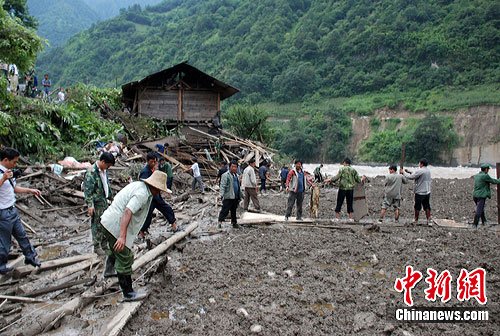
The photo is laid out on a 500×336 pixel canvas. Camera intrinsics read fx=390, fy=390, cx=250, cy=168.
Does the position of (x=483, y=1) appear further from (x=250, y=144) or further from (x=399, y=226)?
(x=399, y=226)

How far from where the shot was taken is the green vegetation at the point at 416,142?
2311 inches

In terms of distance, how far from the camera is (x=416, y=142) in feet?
194

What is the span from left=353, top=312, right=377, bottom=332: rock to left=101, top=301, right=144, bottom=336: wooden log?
2572 millimetres

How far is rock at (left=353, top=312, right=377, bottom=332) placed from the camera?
4.48m

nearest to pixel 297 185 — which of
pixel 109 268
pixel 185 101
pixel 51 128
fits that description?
pixel 109 268

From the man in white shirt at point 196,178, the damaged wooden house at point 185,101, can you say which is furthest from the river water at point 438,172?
the man in white shirt at point 196,178

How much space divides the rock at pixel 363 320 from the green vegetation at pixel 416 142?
54.9 meters

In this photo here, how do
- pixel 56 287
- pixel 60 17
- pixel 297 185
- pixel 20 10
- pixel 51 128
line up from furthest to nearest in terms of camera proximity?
pixel 60 17 < pixel 20 10 < pixel 51 128 < pixel 297 185 < pixel 56 287

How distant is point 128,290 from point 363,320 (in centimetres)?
290

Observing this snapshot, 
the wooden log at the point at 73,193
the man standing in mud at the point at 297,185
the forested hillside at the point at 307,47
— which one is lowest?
the wooden log at the point at 73,193

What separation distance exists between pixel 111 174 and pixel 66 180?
6.14ft

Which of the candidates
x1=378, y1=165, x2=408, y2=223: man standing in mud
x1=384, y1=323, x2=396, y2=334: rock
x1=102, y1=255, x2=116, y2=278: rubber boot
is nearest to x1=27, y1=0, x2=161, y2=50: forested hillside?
x1=378, y1=165, x2=408, y2=223: man standing in mud

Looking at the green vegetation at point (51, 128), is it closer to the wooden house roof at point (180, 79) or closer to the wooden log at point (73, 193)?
the wooden log at point (73, 193)

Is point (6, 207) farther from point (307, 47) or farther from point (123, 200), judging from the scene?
point (307, 47)
